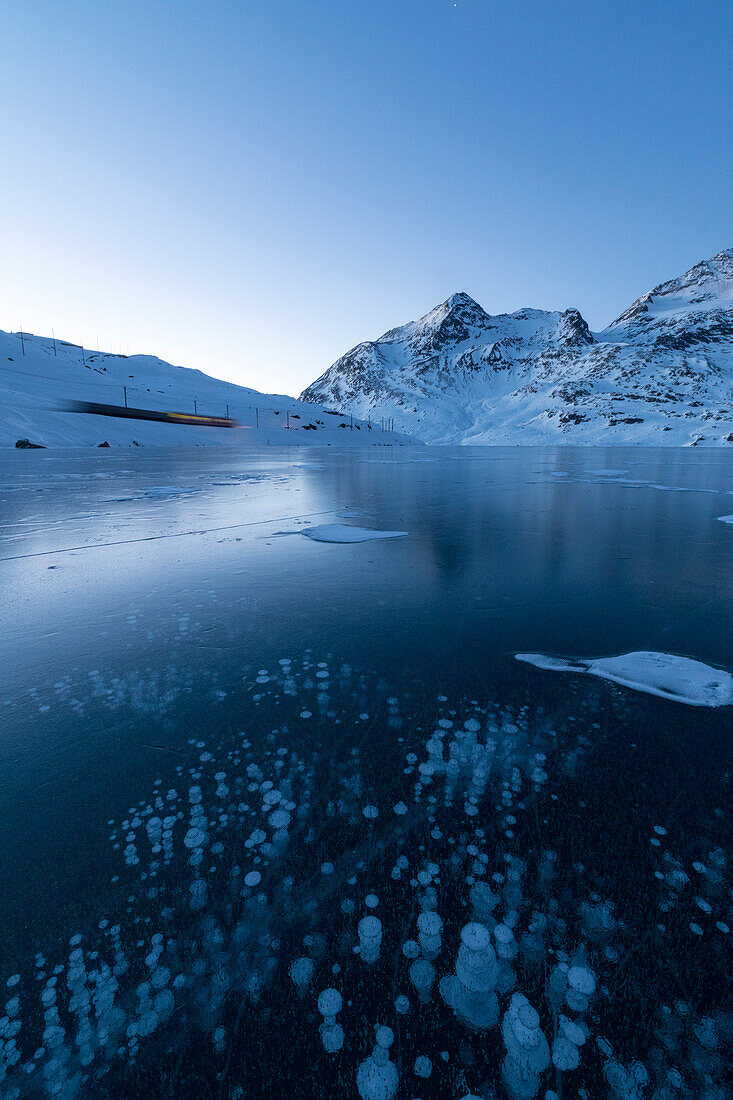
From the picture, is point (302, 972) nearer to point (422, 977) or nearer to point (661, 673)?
point (422, 977)

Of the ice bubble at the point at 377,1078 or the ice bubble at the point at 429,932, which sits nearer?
the ice bubble at the point at 377,1078

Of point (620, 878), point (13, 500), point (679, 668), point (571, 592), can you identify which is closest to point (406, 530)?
point (571, 592)

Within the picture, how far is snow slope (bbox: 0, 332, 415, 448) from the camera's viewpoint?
58.7 m

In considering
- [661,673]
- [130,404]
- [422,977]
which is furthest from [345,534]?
[130,404]

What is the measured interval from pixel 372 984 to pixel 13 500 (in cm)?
1334

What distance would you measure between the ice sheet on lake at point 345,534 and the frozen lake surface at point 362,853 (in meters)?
3.09

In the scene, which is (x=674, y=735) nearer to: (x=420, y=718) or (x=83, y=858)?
(x=420, y=718)

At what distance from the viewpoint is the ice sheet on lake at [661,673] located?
2.75 meters

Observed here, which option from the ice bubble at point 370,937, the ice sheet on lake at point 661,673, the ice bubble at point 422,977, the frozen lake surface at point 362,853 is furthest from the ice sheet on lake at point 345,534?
the ice bubble at point 422,977

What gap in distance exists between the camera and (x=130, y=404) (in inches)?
3541

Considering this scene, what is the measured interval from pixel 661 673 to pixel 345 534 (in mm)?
A: 5144

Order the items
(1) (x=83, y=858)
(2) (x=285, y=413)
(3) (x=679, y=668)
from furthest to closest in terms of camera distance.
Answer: (2) (x=285, y=413), (3) (x=679, y=668), (1) (x=83, y=858)

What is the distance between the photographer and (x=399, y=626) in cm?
381

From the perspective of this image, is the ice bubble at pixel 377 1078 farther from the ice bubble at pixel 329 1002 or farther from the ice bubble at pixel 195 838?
the ice bubble at pixel 195 838
